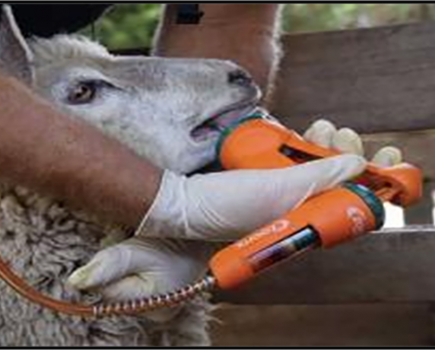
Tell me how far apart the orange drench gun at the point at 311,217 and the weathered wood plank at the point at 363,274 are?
1.62 feet

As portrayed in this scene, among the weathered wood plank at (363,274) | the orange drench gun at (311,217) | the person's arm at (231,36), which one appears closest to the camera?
the orange drench gun at (311,217)

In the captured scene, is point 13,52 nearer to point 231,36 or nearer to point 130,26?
point 231,36

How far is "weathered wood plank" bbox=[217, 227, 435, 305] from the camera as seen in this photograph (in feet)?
7.14

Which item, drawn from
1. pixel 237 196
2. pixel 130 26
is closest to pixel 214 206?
pixel 237 196

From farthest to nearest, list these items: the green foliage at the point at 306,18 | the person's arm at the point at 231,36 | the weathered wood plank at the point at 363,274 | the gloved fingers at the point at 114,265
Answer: the green foliage at the point at 306,18
the person's arm at the point at 231,36
the weathered wood plank at the point at 363,274
the gloved fingers at the point at 114,265

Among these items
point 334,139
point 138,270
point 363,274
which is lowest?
point 363,274

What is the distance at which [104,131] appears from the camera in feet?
6.10

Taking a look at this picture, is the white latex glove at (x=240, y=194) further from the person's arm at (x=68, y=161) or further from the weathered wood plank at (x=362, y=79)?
the weathered wood plank at (x=362, y=79)

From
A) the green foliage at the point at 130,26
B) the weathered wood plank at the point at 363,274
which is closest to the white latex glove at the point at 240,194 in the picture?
the weathered wood plank at the point at 363,274

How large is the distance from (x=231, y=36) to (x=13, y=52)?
0.63 m

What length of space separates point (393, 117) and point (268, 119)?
0.59m

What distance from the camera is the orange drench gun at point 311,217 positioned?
5.10ft

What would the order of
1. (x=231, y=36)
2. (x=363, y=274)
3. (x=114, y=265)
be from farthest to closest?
(x=231, y=36), (x=363, y=274), (x=114, y=265)

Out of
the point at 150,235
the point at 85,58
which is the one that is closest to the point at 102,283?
the point at 150,235
